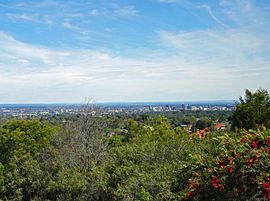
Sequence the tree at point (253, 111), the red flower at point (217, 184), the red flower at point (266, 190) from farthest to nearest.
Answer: the tree at point (253, 111) → the red flower at point (217, 184) → the red flower at point (266, 190)

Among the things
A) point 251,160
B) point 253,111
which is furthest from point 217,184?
point 253,111

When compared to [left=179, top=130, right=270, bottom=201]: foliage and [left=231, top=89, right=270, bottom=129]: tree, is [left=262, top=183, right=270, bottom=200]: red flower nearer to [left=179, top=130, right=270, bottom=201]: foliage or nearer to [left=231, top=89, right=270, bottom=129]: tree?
[left=179, top=130, right=270, bottom=201]: foliage

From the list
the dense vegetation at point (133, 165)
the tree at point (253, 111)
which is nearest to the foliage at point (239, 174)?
the dense vegetation at point (133, 165)

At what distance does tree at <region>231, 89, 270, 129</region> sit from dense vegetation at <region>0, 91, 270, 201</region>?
152 mm

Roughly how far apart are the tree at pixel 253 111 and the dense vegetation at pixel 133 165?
15 centimetres

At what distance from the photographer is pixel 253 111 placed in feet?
76.5

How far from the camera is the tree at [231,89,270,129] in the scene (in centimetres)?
2295

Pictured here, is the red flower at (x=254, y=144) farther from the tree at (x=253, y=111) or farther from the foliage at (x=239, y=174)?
the tree at (x=253, y=111)

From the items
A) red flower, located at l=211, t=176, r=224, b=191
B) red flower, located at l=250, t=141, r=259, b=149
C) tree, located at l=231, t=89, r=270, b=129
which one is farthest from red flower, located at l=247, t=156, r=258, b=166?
tree, located at l=231, t=89, r=270, b=129

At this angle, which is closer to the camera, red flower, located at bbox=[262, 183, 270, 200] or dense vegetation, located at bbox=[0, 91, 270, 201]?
red flower, located at bbox=[262, 183, 270, 200]

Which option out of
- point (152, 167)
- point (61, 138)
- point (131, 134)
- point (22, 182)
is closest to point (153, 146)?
point (152, 167)

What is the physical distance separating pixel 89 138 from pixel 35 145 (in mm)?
3949

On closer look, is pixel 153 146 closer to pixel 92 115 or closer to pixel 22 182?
pixel 22 182

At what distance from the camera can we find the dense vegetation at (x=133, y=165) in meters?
6.24
